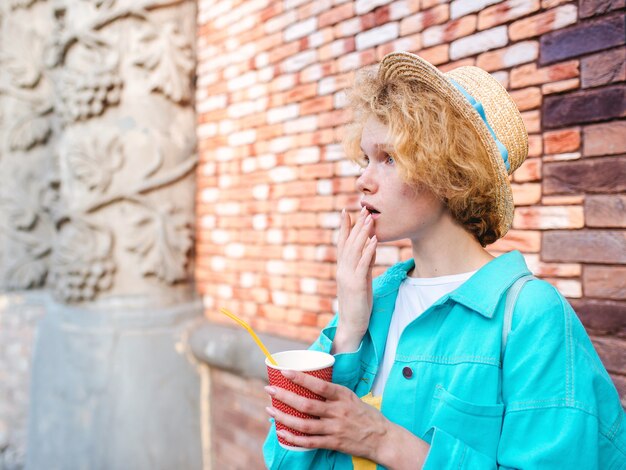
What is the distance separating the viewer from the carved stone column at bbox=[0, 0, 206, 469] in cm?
346

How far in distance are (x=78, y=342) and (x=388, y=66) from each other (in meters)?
3.06

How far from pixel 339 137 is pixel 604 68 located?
128cm

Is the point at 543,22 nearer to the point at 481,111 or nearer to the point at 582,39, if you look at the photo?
the point at 582,39

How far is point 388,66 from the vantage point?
1.33 metres

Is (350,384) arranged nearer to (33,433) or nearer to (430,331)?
(430,331)

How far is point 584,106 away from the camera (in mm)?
1946

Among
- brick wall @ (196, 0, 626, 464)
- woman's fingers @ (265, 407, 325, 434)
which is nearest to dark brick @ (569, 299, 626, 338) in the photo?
brick wall @ (196, 0, 626, 464)

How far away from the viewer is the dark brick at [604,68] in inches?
72.6

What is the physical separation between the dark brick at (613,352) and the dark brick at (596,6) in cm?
118

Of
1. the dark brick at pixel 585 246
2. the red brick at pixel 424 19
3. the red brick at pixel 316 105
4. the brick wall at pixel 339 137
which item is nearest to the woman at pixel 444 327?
the brick wall at pixel 339 137

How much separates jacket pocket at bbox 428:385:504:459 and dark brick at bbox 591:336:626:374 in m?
1.00

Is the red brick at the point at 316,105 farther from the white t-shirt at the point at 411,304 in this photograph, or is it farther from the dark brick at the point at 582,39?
the white t-shirt at the point at 411,304

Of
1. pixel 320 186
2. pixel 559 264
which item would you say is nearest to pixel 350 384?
pixel 559 264

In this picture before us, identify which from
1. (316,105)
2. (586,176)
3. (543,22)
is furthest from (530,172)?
(316,105)
